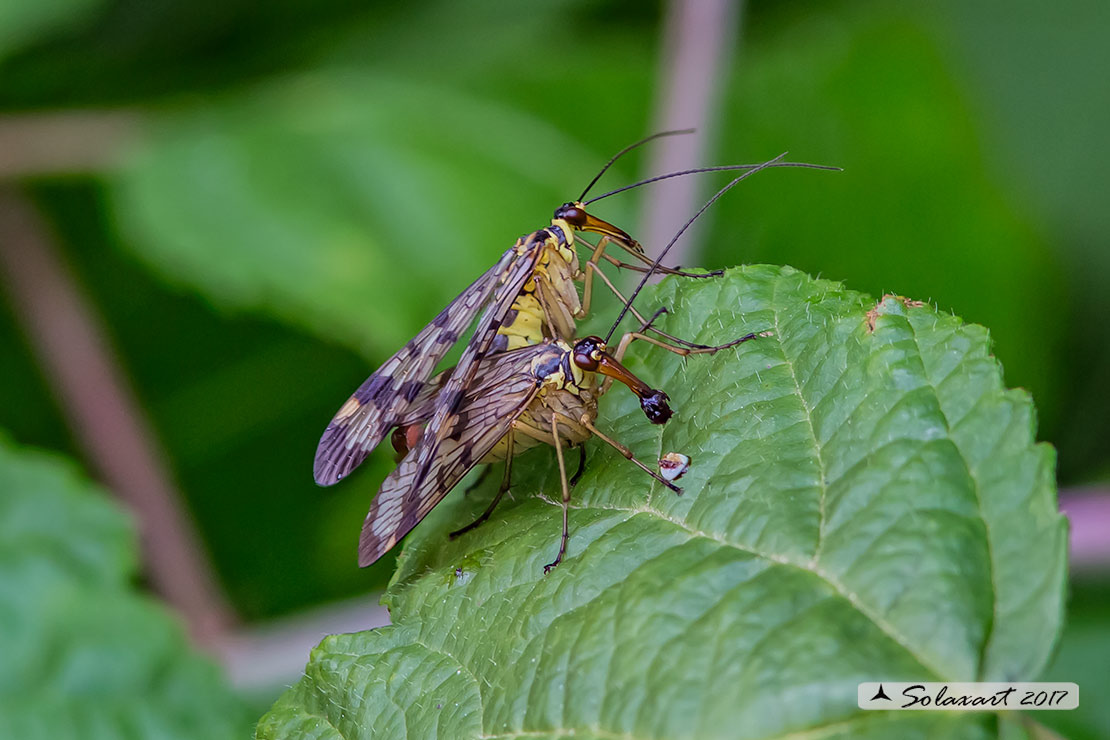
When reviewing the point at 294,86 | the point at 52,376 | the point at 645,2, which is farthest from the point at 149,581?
the point at 645,2

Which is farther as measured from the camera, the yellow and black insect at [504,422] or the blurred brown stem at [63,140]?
the blurred brown stem at [63,140]

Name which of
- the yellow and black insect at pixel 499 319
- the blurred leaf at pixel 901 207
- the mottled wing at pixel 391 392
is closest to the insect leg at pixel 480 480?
the yellow and black insect at pixel 499 319

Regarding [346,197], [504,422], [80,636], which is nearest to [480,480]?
[504,422]

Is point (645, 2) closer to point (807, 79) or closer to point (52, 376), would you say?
point (807, 79)

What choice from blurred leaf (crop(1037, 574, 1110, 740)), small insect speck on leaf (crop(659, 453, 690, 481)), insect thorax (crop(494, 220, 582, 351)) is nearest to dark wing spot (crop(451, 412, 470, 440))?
insect thorax (crop(494, 220, 582, 351))

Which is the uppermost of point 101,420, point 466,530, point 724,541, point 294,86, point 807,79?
point 807,79

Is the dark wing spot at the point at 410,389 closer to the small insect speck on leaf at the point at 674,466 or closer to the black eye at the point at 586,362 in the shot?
the black eye at the point at 586,362

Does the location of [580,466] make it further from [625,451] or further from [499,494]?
[499,494]
